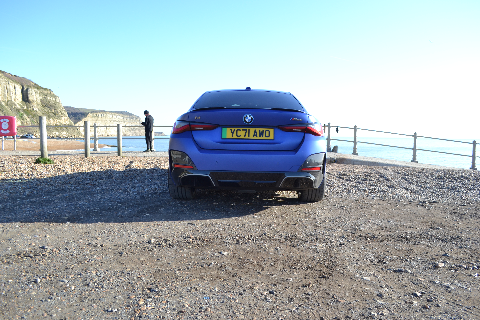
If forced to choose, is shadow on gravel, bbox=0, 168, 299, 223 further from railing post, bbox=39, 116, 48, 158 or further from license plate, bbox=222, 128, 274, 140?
railing post, bbox=39, 116, 48, 158

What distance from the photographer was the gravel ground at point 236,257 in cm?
187

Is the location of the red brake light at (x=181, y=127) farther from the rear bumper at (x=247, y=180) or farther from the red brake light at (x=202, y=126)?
the rear bumper at (x=247, y=180)

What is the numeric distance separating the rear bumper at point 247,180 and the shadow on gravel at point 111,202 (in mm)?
419

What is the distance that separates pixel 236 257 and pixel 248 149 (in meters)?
Answer: 1.38

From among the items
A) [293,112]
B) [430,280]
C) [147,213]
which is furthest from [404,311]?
[147,213]

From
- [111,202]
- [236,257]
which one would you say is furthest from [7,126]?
[236,257]

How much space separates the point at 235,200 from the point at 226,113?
152cm

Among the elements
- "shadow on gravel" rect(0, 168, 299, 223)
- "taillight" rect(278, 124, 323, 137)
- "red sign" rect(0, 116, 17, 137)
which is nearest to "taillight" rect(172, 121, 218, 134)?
"taillight" rect(278, 124, 323, 137)

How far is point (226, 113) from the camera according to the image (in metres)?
3.79

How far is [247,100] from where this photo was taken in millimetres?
4438

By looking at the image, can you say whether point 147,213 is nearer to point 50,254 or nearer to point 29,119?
point 50,254

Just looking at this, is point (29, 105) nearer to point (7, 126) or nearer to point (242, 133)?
point (7, 126)

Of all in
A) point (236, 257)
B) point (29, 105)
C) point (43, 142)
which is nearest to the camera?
point (236, 257)

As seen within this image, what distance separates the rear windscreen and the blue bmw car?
208 mm
